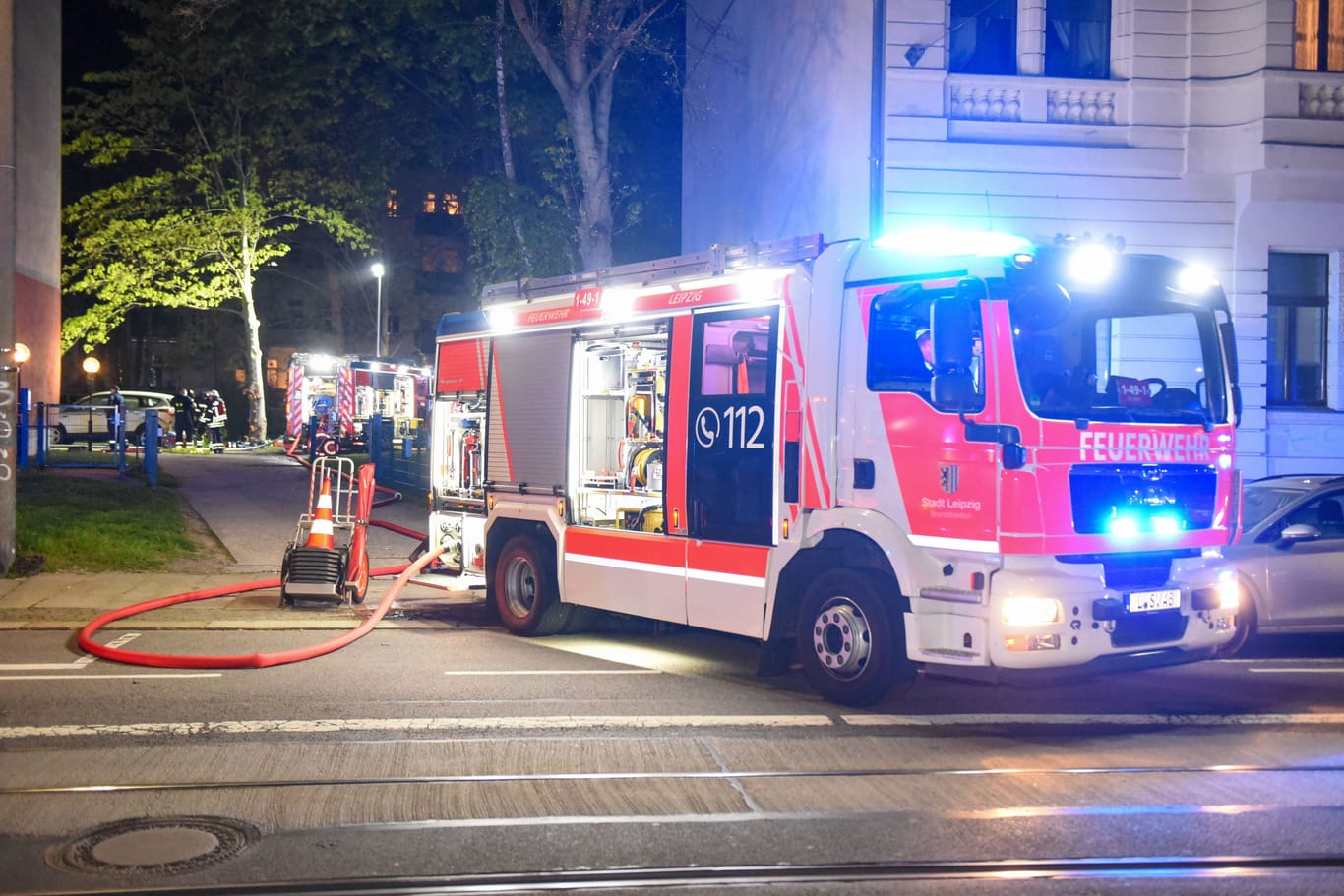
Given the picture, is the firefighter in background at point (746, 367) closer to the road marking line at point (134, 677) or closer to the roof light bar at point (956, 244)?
the roof light bar at point (956, 244)

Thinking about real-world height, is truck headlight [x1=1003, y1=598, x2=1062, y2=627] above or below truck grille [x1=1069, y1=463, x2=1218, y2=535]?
below

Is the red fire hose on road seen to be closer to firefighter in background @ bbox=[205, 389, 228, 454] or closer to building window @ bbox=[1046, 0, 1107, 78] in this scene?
building window @ bbox=[1046, 0, 1107, 78]

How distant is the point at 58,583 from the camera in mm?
13398

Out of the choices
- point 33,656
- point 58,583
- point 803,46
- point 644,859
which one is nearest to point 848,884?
point 644,859

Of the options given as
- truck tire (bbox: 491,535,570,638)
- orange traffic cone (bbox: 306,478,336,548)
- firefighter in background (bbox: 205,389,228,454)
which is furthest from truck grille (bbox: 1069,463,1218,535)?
firefighter in background (bbox: 205,389,228,454)

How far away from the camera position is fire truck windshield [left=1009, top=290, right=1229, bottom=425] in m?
7.36

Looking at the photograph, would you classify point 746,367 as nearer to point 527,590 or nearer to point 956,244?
point 956,244

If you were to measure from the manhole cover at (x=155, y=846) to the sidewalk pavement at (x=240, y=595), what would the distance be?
597cm

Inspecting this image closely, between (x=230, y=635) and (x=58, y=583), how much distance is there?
3741 mm

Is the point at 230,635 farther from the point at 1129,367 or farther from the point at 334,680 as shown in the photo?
the point at 1129,367

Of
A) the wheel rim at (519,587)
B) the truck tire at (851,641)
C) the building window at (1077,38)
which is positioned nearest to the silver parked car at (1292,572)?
the truck tire at (851,641)

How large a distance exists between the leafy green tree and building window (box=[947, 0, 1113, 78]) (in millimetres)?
23144

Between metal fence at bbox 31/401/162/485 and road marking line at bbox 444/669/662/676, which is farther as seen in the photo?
metal fence at bbox 31/401/162/485

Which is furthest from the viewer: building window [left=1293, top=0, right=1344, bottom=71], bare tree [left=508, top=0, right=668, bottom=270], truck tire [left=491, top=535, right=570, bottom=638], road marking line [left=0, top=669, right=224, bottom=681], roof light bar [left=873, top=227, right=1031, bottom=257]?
bare tree [left=508, top=0, right=668, bottom=270]
